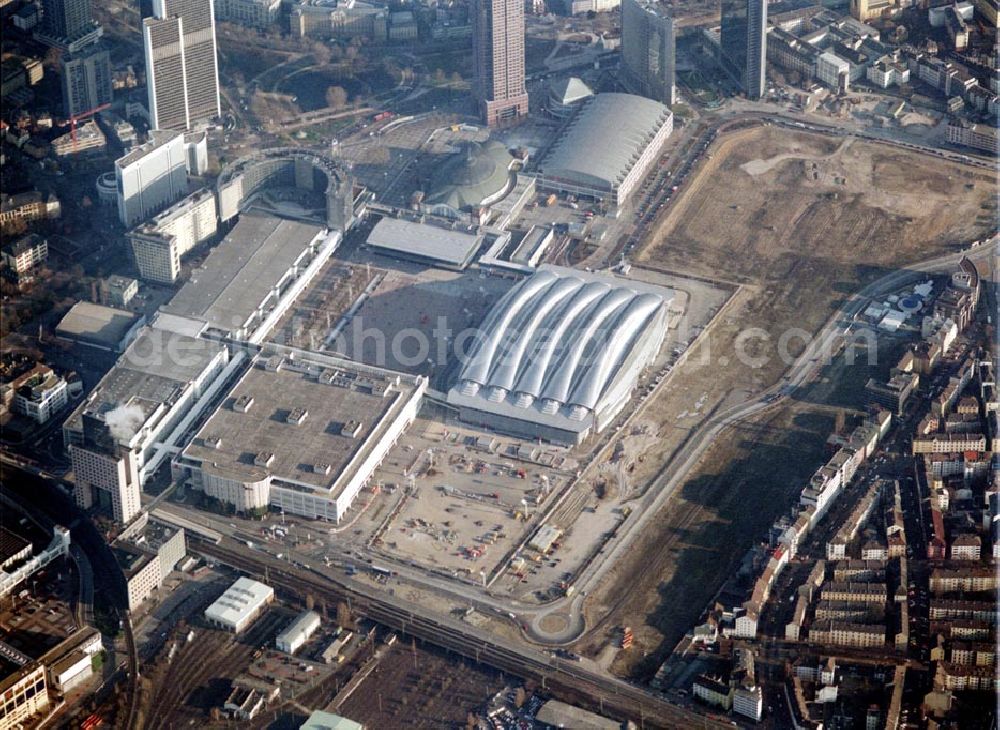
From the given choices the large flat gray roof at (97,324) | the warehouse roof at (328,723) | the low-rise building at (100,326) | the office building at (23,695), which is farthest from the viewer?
the large flat gray roof at (97,324)

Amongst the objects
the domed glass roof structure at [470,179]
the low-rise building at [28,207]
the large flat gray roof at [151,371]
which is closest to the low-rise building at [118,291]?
the large flat gray roof at [151,371]

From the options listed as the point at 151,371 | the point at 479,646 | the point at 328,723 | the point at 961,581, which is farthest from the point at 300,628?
the point at 961,581

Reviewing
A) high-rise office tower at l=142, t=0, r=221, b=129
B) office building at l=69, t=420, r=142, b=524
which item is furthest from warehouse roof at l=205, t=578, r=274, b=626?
high-rise office tower at l=142, t=0, r=221, b=129

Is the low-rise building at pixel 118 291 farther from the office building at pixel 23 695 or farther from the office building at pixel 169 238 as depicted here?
the office building at pixel 23 695

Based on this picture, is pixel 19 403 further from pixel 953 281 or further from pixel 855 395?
pixel 953 281

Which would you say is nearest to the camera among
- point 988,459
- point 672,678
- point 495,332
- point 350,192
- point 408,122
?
point 672,678

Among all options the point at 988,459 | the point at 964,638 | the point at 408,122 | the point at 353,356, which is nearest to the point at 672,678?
the point at 964,638

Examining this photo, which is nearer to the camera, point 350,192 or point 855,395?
point 855,395
